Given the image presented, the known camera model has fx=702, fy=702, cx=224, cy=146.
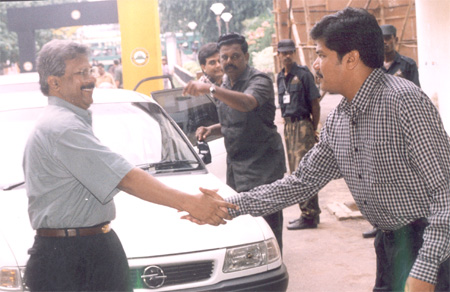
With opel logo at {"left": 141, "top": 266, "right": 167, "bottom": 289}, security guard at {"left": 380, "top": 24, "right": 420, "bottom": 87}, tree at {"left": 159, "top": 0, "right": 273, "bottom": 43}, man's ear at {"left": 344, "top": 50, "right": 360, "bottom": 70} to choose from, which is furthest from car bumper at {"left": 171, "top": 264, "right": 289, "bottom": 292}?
tree at {"left": 159, "top": 0, "right": 273, "bottom": 43}

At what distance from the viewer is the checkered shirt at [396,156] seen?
250 centimetres

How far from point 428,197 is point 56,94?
1663mm

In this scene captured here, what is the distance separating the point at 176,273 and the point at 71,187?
1.06 meters

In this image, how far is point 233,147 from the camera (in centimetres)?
517

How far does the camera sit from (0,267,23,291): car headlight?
366 centimetres

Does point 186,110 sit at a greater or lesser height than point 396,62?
lesser

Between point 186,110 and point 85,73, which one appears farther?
point 186,110

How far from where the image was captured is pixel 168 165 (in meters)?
4.99

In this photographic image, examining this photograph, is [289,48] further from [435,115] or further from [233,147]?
[435,115]

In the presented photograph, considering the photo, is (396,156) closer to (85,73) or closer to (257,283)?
(85,73)

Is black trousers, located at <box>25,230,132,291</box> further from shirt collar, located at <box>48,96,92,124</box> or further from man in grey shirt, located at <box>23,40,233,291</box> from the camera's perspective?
shirt collar, located at <box>48,96,92,124</box>

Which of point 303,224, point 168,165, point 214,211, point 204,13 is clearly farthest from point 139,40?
point 204,13

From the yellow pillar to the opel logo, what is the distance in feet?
32.5

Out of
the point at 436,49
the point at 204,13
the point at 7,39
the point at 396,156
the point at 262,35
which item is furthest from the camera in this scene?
the point at 204,13
